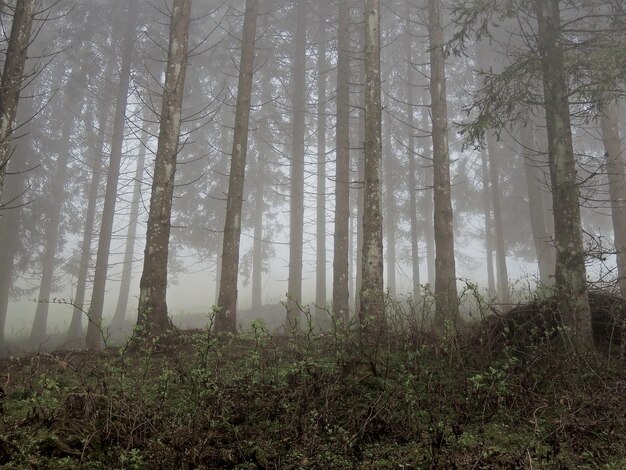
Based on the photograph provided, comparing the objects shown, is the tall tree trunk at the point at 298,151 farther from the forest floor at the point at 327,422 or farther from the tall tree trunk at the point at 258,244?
the forest floor at the point at 327,422

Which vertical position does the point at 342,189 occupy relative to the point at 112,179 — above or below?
below

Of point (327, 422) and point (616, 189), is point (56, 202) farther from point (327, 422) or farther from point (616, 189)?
point (616, 189)

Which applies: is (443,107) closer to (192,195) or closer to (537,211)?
(537,211)

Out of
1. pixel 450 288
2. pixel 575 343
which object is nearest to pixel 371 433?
pixel 575 343

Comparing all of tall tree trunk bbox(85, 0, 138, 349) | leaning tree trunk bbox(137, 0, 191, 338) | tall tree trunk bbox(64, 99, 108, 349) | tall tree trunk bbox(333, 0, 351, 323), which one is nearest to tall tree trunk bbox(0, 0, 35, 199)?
leaning tree trunk bbox(137, 0, 191, 338)

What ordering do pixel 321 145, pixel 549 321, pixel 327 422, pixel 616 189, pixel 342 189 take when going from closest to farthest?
pixel 327 422 → pixel 549 321 → pixel 616 189 → pixel 342 189 → pixel 321 145

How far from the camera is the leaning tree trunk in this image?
7.84m

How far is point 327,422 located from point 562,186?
16.3 ft

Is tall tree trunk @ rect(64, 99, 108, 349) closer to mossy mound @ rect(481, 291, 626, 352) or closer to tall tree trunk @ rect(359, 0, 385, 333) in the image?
tall tree trunk @ rect(359, 0, 385, 333)

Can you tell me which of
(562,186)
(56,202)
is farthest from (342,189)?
(56,202)

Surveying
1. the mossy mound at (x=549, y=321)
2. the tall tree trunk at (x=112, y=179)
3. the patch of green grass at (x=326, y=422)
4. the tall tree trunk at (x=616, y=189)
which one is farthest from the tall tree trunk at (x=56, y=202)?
the tall tree trunk at (x=616, y=189)

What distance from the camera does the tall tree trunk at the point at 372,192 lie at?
777 cm

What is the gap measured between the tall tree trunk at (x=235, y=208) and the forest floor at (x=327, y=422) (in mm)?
4650

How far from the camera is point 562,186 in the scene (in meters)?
6.26
